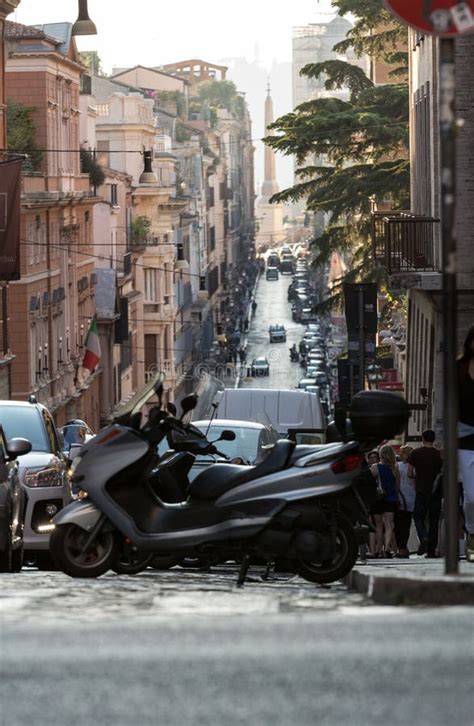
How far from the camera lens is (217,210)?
167 metres

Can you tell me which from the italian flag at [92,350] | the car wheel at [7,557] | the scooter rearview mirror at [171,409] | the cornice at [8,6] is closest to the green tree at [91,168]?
the italian flag at [92,350]

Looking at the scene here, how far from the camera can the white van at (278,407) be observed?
34.5 m

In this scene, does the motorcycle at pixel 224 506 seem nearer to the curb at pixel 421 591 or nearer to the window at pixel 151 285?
the curb at pixel 421 591

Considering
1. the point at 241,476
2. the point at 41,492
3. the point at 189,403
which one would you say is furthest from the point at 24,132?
the point at 241,476

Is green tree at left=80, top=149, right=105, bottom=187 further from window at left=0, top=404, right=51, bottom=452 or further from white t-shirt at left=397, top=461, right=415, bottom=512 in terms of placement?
window at left=0, top=404, right=51, bottom=452

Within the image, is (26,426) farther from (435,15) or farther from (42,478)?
(435,15)

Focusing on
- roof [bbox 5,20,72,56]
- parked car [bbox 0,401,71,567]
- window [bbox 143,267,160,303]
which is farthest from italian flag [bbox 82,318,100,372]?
parked car [bbox 0,401,71,567]

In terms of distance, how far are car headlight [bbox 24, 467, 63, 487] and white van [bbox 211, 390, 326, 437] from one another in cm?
1588

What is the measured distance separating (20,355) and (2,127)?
7.60 meters

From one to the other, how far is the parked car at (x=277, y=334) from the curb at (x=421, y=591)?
144 meters

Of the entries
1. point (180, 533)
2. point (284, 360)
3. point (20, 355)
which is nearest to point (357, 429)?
point (180, 533)

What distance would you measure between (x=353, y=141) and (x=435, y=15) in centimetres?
3922

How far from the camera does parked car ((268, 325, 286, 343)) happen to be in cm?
15288

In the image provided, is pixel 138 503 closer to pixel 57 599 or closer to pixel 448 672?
pixel 57 599
